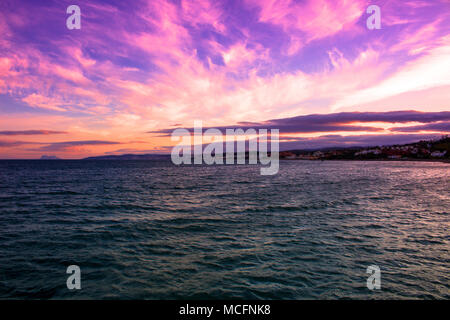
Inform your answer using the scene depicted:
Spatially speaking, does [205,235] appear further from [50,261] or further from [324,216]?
[324,216]

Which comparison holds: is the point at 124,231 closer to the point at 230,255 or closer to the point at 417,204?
the point at 230,255

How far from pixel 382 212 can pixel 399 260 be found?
40.3 ft

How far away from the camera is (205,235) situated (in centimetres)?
1639

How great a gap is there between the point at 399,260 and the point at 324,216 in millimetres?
9266

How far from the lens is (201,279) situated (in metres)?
10.5

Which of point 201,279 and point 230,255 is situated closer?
point 201,279
